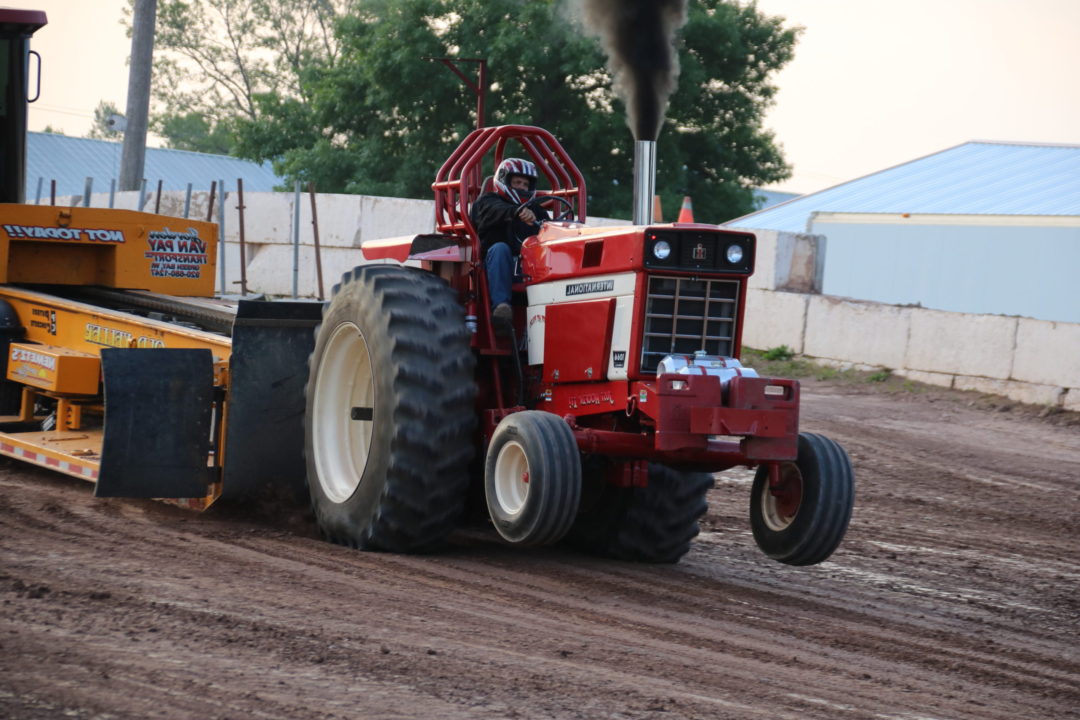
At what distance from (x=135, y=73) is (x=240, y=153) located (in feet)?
41.5

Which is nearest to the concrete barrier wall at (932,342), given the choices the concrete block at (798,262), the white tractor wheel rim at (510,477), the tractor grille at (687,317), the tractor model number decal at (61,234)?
the concrete block at (798,262)

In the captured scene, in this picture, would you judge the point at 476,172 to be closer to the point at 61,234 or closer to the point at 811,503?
the point at 811,503

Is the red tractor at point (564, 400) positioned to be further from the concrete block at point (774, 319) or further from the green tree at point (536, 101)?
the green tree at point (536, 101)

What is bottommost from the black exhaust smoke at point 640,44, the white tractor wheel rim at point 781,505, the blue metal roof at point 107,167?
the white tractor wheel rim at point 781,505

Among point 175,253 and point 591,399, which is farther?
point 175,253

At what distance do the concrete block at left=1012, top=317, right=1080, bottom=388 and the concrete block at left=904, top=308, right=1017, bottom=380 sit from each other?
130 mm

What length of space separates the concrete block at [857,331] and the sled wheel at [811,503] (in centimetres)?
993

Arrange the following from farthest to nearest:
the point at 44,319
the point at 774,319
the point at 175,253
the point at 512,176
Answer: the point at 774,319 → the point at 175,253 → the point at 44,319 → the point at 512,176

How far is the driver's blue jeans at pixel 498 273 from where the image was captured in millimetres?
7395

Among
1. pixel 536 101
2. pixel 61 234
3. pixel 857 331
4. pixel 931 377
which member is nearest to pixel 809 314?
pixel 857 331

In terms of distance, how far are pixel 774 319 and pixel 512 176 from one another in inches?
418

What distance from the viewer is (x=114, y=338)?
921cm

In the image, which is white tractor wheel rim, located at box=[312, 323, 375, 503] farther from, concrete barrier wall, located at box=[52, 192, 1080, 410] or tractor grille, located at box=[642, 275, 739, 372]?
concrete barrier wall, located at box=[52, 192, 1080, 410]

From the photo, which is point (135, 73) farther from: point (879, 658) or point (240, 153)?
point (879, 658)
